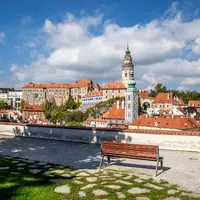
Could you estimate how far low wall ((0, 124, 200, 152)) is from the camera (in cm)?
1219

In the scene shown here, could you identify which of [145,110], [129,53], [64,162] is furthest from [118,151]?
[129,53]

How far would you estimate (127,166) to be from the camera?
874cm

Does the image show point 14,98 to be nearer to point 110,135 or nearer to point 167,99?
point 167,99

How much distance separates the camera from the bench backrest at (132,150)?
769cm

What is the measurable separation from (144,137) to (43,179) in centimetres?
781

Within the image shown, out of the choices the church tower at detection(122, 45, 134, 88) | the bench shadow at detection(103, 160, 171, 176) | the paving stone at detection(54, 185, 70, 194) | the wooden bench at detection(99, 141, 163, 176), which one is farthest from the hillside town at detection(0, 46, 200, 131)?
the paving stone at detection(54, 185, 70, 194)

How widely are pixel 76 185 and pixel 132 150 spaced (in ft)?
8.14

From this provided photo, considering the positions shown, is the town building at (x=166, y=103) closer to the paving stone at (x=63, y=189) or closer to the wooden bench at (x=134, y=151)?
the wooden bench at (x=134, y=151)

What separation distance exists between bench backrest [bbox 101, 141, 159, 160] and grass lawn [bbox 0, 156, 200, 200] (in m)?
0.65

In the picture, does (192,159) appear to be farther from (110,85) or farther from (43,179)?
(110,85)

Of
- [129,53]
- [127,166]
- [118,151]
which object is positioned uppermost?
[129,53]

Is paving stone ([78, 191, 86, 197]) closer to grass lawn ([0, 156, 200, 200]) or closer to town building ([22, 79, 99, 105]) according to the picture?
grass lawn ([0, 156, 200, 200])

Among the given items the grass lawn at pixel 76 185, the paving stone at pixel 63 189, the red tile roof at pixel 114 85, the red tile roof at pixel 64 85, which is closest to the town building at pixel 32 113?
the red tile roof at pixel 64 85

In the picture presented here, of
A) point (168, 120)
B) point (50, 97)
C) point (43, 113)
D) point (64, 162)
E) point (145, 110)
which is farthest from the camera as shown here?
point (50, 97)
